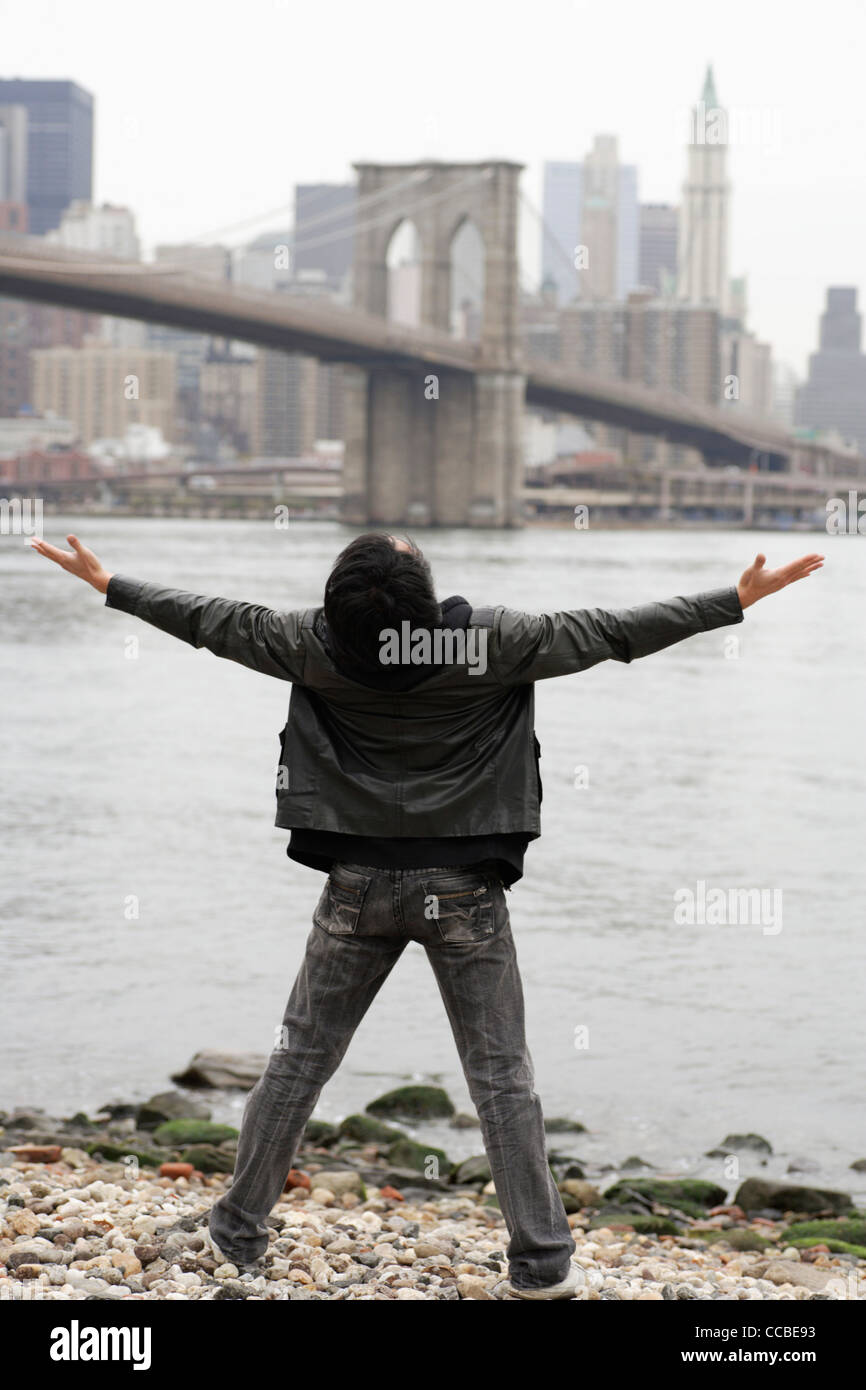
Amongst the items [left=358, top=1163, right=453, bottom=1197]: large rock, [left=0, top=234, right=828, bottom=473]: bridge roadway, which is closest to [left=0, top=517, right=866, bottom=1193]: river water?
[left=358, top=1163, right=453, bottom=1197]: large rock

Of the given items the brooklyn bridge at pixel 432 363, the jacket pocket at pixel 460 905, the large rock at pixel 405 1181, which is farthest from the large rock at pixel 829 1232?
the brooklyn bridge at pixel 432 363

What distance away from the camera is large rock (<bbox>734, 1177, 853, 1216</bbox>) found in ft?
17.2

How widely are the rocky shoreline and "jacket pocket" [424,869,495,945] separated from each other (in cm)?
61

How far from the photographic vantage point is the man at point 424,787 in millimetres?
2889

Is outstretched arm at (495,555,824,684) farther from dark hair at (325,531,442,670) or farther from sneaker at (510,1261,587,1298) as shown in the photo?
sneaker at (510,1261,587,1298)

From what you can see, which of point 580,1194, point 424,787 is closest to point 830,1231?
point 580,1194

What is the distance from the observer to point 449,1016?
9.88ft

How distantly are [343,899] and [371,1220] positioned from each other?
149 cm

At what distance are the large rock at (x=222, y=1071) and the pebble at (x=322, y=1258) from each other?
1975mm

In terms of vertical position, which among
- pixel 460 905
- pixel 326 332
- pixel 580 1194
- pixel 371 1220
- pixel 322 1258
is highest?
pixel 326 332

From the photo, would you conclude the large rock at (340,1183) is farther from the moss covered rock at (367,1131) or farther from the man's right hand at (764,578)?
the man's right hand at (764,578)

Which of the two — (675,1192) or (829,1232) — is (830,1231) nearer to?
(829,1232)

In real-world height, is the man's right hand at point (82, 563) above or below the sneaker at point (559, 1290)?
above
